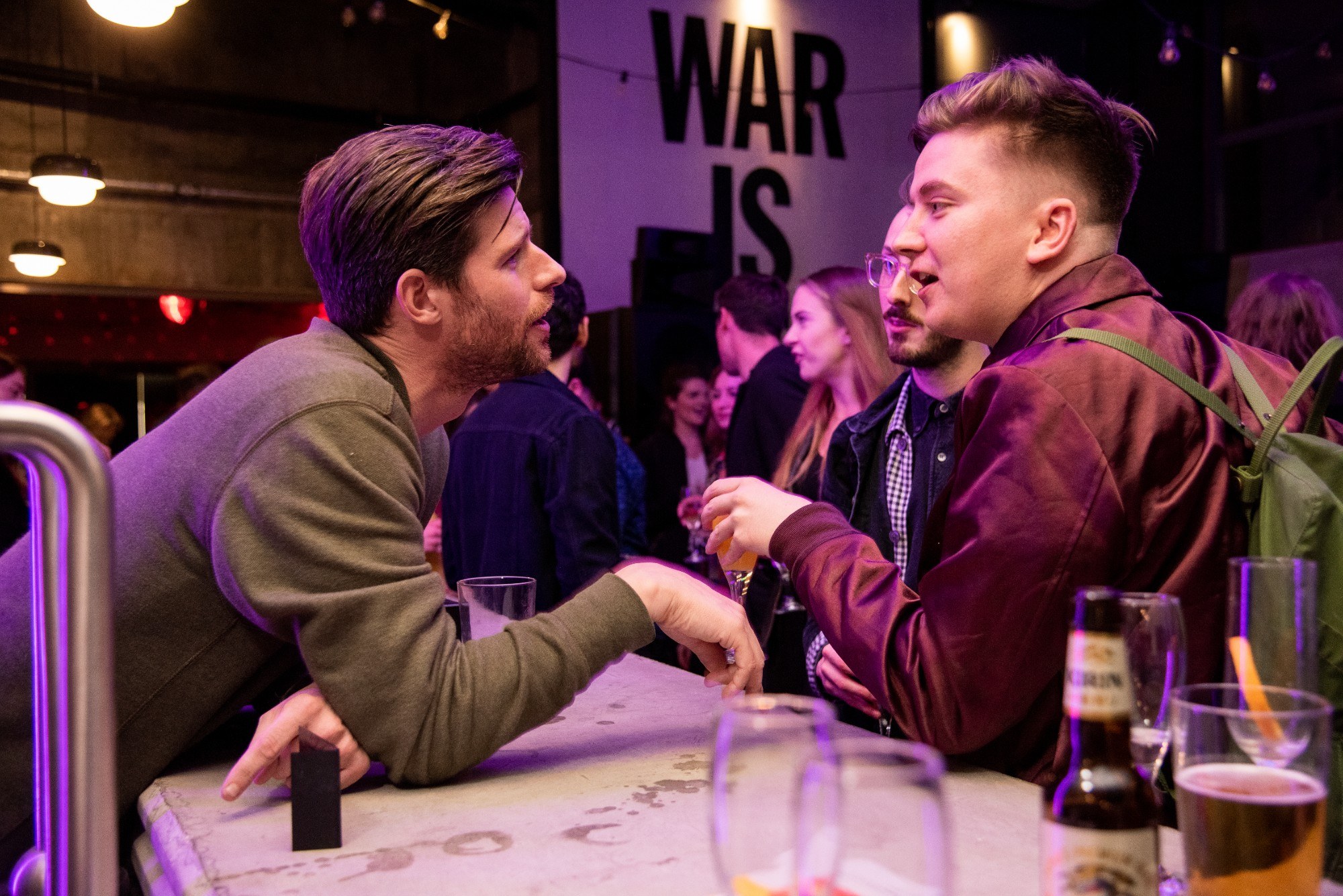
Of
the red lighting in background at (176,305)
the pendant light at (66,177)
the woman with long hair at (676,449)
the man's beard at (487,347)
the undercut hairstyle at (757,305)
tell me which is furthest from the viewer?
the red lighting in background at (176,305)

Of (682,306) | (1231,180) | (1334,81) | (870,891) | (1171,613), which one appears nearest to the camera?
(870,891)

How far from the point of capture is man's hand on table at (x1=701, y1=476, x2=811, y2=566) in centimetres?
140

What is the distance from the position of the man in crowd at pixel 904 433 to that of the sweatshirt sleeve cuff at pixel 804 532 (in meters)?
0.79

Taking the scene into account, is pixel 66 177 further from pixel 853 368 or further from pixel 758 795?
pixel 758 795

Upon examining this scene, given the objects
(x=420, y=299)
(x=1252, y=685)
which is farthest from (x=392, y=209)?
(x=1252, y=685)

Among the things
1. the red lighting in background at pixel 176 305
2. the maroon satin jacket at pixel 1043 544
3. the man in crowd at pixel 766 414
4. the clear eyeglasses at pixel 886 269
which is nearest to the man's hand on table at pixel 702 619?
the maroon satin jacket at pixel 1043 544

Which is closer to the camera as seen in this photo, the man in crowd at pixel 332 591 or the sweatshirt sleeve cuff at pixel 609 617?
the man in crowd at pixel 332 591

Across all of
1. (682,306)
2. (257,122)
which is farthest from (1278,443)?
(257,122)

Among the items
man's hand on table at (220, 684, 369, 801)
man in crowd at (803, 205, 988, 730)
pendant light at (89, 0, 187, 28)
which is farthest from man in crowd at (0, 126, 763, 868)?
pendant light at (89, 0, 187, 28)

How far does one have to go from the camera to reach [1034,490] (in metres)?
1.11

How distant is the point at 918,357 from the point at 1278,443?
1.18 meters

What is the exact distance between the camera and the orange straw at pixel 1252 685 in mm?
712

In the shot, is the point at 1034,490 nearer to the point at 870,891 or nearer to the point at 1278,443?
the point at 1278,443

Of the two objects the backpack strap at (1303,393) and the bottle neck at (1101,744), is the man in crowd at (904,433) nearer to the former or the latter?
the backpack strap at (1303,393)
